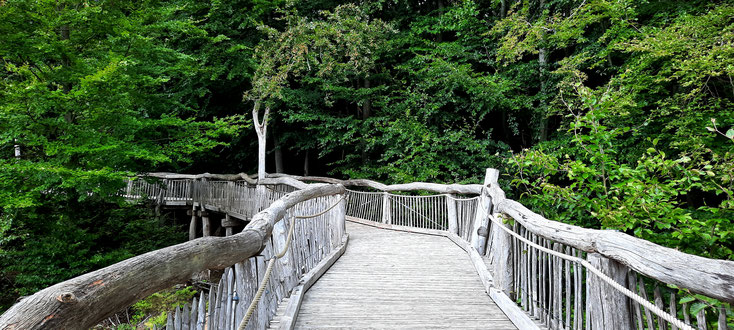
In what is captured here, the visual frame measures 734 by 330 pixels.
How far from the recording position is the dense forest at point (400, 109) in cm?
436

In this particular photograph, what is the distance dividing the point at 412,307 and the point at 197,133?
8.35 m

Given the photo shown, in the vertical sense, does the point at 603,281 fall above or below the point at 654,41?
below

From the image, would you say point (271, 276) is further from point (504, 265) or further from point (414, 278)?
point (504, 265)

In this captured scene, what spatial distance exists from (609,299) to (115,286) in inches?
92.6

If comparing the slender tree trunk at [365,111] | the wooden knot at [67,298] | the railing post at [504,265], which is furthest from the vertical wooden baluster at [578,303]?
the slender tree trunk at [365,111]

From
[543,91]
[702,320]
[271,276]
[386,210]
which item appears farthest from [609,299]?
[543,91]

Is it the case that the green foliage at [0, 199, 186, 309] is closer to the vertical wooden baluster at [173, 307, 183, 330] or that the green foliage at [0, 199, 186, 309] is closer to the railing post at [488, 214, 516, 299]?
the vertical wooden baluster at [173, 307, 183, 330]

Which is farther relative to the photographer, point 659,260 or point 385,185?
point 385,185

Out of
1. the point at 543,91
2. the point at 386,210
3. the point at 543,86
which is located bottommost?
the point at 386,210

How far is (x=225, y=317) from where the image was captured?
2125mm

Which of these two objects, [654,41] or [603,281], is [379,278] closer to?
[603,281]

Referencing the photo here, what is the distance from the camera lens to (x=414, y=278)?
453cm

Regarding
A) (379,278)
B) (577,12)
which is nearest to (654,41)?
(577,12)

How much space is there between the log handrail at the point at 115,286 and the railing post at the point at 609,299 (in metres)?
2.13
